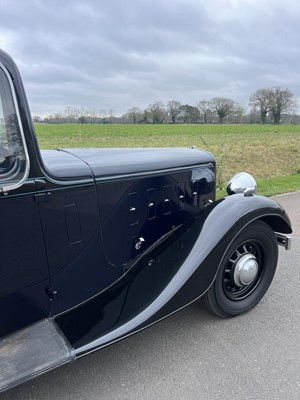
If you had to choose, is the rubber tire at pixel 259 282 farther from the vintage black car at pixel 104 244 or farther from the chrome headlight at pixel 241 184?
the chrome headlight at pixel 241 184

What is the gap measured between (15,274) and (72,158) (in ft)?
3.06

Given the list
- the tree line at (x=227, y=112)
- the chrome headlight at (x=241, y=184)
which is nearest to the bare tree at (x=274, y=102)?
the tree line at (x=227, y=112)

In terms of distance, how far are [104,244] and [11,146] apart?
3.31 feet

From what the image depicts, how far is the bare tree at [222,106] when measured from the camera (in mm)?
67875

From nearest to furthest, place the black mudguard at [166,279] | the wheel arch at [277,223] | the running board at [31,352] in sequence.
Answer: the running board at [31,352]
the black mudguard at [166,279]
the wheel arch at [277,223]

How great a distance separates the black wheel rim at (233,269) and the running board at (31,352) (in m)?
1.42

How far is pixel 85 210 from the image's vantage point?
2166 mm

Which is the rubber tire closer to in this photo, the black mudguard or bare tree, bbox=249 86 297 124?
the black mudguard

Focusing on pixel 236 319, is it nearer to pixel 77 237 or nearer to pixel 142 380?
pixel 142 380

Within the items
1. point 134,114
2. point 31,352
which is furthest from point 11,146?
point 134,114

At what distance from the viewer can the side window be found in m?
1.64

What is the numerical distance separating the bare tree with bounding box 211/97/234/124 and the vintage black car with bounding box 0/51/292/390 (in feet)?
228

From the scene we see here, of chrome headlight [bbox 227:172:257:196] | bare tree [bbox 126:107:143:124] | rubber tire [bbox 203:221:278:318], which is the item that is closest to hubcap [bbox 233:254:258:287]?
rubber tire [bbox 203:221:278:318]

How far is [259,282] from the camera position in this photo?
9.36 ft
